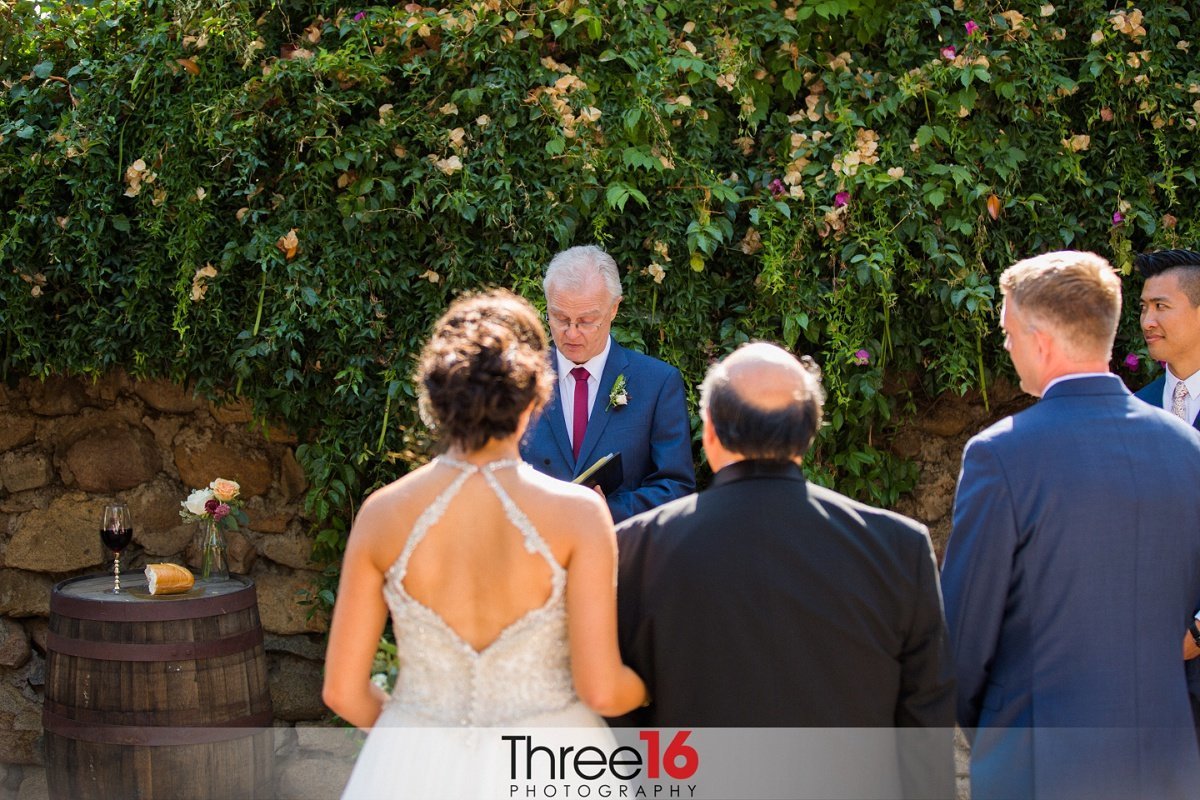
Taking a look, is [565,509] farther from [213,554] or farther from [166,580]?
[213,554]

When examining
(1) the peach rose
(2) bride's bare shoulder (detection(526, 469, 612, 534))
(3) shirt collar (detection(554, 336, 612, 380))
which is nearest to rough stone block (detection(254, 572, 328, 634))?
(1) the peach rose

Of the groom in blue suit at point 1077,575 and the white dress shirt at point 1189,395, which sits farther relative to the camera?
the white dress shirt at point 1189,395

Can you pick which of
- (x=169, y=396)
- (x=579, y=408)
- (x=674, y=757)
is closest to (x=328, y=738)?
(x=169, y=396)

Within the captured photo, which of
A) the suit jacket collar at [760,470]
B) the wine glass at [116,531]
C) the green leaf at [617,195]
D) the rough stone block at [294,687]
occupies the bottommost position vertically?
the rough stone block at [294,687]

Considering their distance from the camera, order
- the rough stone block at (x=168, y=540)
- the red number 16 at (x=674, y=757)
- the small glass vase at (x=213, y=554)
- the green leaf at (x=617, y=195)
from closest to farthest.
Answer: the red number 16 at (x=674, y=757) → the small glass vase at (x=213, y=554) → the green leaf at (x=617, y=195) → the rough stone block at (x=168, y=540)

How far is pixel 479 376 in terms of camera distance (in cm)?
189

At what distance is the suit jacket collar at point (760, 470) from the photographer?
1943mm

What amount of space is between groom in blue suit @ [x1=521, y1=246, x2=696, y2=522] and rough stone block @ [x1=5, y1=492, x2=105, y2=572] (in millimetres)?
2033

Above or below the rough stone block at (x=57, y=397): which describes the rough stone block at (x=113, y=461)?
below

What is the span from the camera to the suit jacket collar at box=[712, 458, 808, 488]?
1943 millimetres

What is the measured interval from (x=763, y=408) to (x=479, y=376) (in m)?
0.50

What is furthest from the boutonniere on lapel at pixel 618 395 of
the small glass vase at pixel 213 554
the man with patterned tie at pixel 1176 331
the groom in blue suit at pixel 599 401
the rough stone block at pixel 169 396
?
the rough stone block at pixel 169 396

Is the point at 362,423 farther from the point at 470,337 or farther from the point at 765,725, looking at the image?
the point at 765,725

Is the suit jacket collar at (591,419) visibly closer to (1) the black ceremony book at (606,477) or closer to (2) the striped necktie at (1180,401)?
(1) the black ceremony book at (606,477)
